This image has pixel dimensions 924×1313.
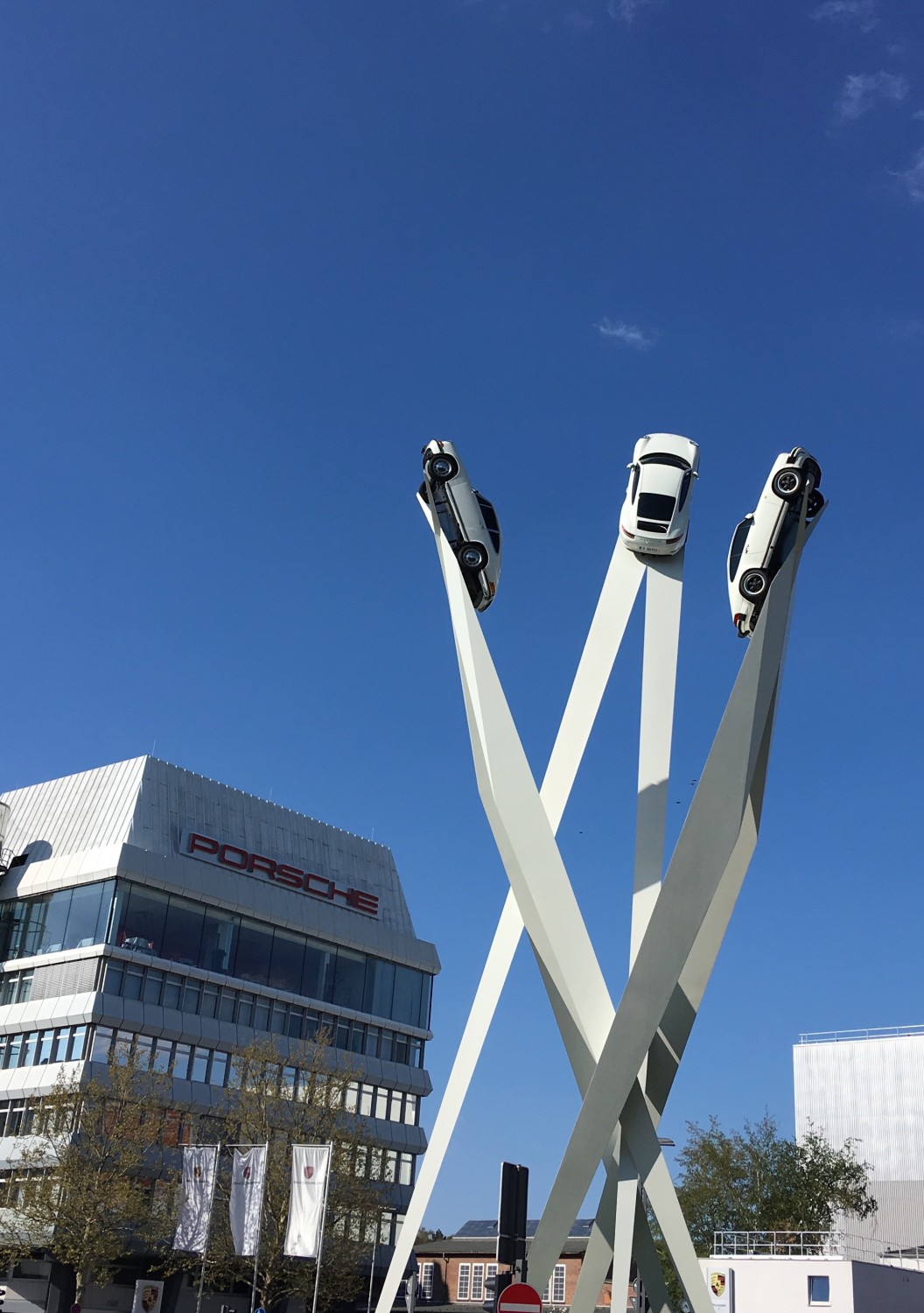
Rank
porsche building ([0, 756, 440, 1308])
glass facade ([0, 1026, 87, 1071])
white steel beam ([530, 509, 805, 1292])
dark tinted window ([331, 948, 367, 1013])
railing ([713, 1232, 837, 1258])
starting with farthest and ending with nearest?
1. dark tinted window ([331, 948, 367, 1013])
2. porsche building ([0, 756, 440, 1308])
3. glass facade ([0, 1026, 87, 1071])
4. railing ([713, 1232, 837, 1258])
5. white steel beam ([530, 509, 805, 1292])

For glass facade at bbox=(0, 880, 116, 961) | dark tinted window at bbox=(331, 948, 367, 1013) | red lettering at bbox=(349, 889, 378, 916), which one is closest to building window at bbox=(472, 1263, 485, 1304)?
dark tinted window at bbox=(331, 948, 367, 1013)

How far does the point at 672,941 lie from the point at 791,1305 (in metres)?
30.8

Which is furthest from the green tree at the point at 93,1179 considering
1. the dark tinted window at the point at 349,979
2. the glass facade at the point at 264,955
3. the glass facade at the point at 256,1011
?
the dark tinted window at the point at 349,979

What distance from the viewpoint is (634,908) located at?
604 inches

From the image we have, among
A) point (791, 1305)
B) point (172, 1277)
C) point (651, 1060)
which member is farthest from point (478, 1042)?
point (172, 1277)

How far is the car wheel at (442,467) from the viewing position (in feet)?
57.9

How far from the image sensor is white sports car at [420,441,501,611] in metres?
17.6

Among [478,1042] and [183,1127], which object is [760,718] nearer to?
[478,1042]

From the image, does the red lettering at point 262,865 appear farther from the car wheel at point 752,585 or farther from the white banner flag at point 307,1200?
the car wheel at point 752,585

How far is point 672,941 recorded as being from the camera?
45.2 ft

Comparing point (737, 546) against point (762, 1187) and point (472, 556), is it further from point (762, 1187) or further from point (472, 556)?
point (762, 1187)

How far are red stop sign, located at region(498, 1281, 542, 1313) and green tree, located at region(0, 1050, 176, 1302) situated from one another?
34602 mm

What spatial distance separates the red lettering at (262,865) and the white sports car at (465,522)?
45783 mm

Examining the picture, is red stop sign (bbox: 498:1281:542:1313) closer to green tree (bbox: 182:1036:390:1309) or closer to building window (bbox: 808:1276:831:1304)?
building window (bbox: 808:1276:831:1304)
